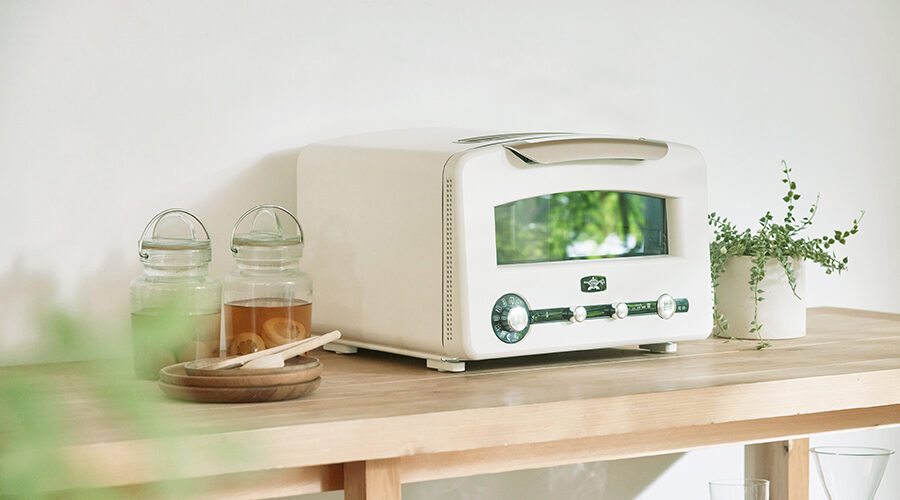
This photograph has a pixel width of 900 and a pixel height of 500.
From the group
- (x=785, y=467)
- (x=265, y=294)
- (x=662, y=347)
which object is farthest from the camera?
(x=785, y=467)

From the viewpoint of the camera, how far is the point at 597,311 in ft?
4.23

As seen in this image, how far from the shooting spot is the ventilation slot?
120 centimetres

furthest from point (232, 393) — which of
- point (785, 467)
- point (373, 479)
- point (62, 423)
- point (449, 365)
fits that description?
point (785, 467)

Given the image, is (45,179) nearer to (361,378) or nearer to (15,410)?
(361,378)

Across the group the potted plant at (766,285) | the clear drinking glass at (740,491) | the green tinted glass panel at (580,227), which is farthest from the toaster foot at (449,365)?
the potted plant at (766,285)

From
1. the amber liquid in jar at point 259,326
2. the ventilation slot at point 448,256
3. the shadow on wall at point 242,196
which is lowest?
the amber liquid in jar at point 259,326

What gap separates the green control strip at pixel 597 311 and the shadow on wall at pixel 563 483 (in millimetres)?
492

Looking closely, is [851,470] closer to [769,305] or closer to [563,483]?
[769,305]

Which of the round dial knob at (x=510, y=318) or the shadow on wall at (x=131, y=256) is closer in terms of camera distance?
the round dial knob at (x=510, y=318)

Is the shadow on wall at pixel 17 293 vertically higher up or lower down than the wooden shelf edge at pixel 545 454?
higher up

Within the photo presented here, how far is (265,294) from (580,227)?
393 mm

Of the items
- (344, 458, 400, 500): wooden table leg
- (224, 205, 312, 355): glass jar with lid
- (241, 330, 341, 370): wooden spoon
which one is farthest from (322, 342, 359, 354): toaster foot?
(344, 458, 400, 500): wooden table leg

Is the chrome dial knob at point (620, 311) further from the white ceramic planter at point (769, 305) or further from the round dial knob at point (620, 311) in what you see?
the white ceramic planter at point (769, 305)

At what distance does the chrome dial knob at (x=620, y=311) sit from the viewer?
1.29m
